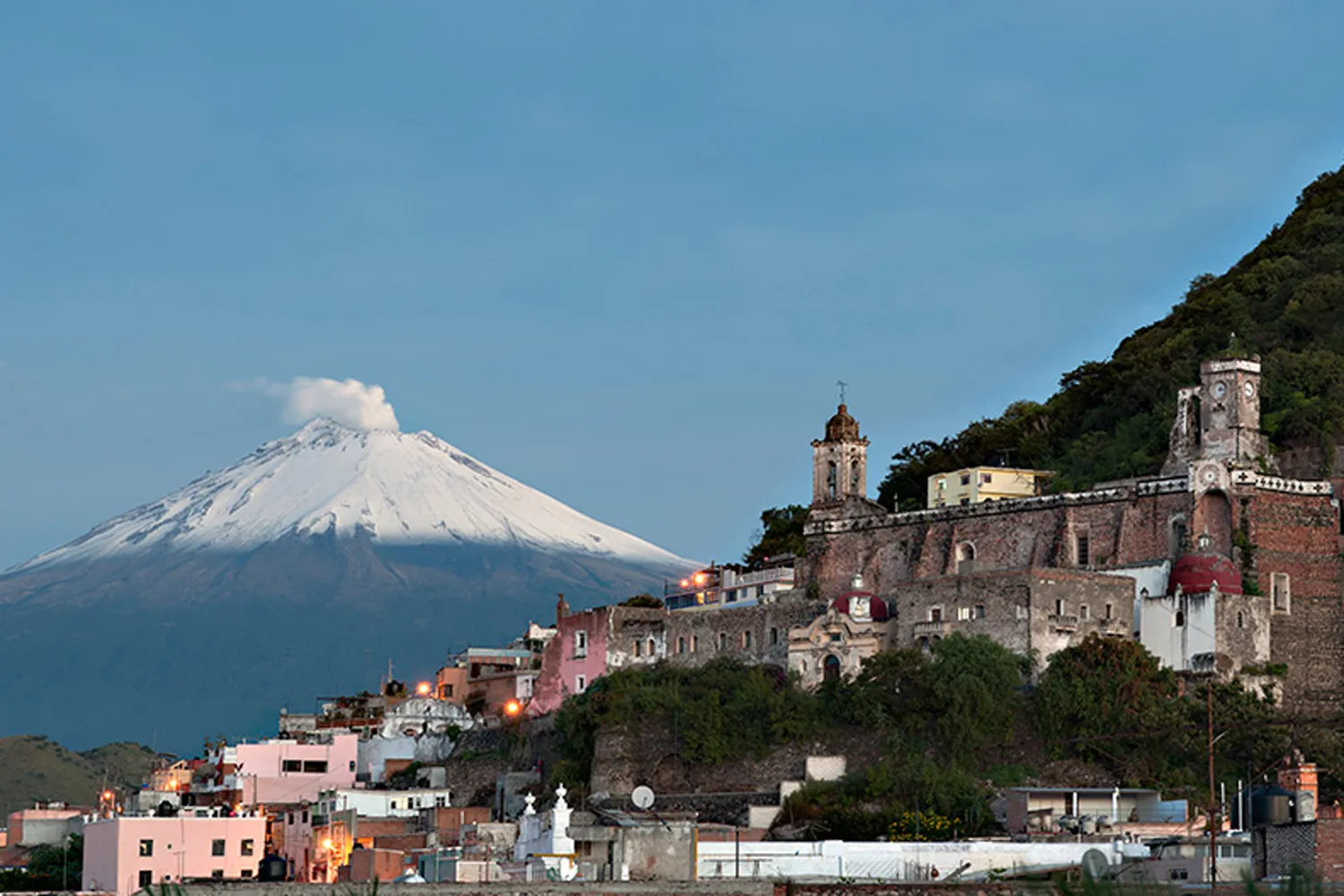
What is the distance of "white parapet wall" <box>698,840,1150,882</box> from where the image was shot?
5044cm

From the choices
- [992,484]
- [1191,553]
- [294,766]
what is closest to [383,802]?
[294,766]

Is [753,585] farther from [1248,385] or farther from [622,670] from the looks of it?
[1248,385]

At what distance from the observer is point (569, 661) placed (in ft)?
273

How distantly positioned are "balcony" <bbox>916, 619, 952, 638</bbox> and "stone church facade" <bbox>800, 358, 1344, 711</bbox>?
7 cm

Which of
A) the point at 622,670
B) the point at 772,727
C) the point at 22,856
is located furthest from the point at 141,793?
the point at 772,727

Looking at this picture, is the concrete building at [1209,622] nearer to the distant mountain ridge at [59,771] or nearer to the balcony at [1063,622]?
the balcony at [1063,622]

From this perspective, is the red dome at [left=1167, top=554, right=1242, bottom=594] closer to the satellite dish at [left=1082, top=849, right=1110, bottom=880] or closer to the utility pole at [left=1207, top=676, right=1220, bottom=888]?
the utility pole at [left=1207, top=676, right=1220, bottom=888]

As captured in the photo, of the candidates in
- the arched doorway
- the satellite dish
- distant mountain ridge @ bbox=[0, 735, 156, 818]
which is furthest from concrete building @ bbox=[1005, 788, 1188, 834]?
distant mountain ridge @ bbox=[0, 735, 156, 818]

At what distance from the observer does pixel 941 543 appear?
77188 millimetres

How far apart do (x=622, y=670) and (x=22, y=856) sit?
68.3ft

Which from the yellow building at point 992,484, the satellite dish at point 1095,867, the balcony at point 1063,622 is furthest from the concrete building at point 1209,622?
the satellite dish at point 1095,867

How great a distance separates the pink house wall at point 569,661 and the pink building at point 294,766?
7897 millimetres

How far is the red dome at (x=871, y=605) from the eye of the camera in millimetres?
73812

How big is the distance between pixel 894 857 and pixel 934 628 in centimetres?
1952
